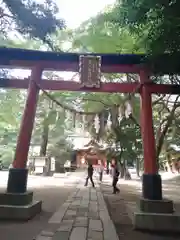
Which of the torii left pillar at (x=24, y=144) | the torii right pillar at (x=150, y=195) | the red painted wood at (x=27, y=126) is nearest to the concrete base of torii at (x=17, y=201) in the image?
the torii left pillar at (x=24, y=144)

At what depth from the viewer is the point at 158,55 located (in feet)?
18.9

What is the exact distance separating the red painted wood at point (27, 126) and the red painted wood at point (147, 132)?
327cm

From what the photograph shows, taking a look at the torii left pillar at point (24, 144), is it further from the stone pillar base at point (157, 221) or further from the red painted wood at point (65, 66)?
the stone pillar base at point (157, 221)

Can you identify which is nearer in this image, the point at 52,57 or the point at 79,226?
the point at 79,226

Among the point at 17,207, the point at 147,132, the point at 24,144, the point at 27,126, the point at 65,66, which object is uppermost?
the point at 65,66

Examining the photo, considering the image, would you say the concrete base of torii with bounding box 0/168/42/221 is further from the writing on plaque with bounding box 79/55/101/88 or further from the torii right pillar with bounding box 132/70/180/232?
the writing on plaque with bounding box 79/55/101/88

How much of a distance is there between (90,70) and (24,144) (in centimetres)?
299

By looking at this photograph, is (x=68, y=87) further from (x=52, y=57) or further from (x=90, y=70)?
(x=52, y=57)

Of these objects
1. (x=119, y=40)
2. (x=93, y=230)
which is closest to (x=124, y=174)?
(x=119, y=40)

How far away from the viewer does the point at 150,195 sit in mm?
7078

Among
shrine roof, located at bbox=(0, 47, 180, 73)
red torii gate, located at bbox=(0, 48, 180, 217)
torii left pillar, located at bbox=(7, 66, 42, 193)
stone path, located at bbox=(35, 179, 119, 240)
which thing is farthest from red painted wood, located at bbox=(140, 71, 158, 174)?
torii left pillar, located at bbox=(7, 66, 42, 193)

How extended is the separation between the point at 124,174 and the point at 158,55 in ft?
75.6

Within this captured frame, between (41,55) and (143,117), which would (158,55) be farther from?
(41,55)

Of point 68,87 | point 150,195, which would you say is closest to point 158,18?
point 68,87
